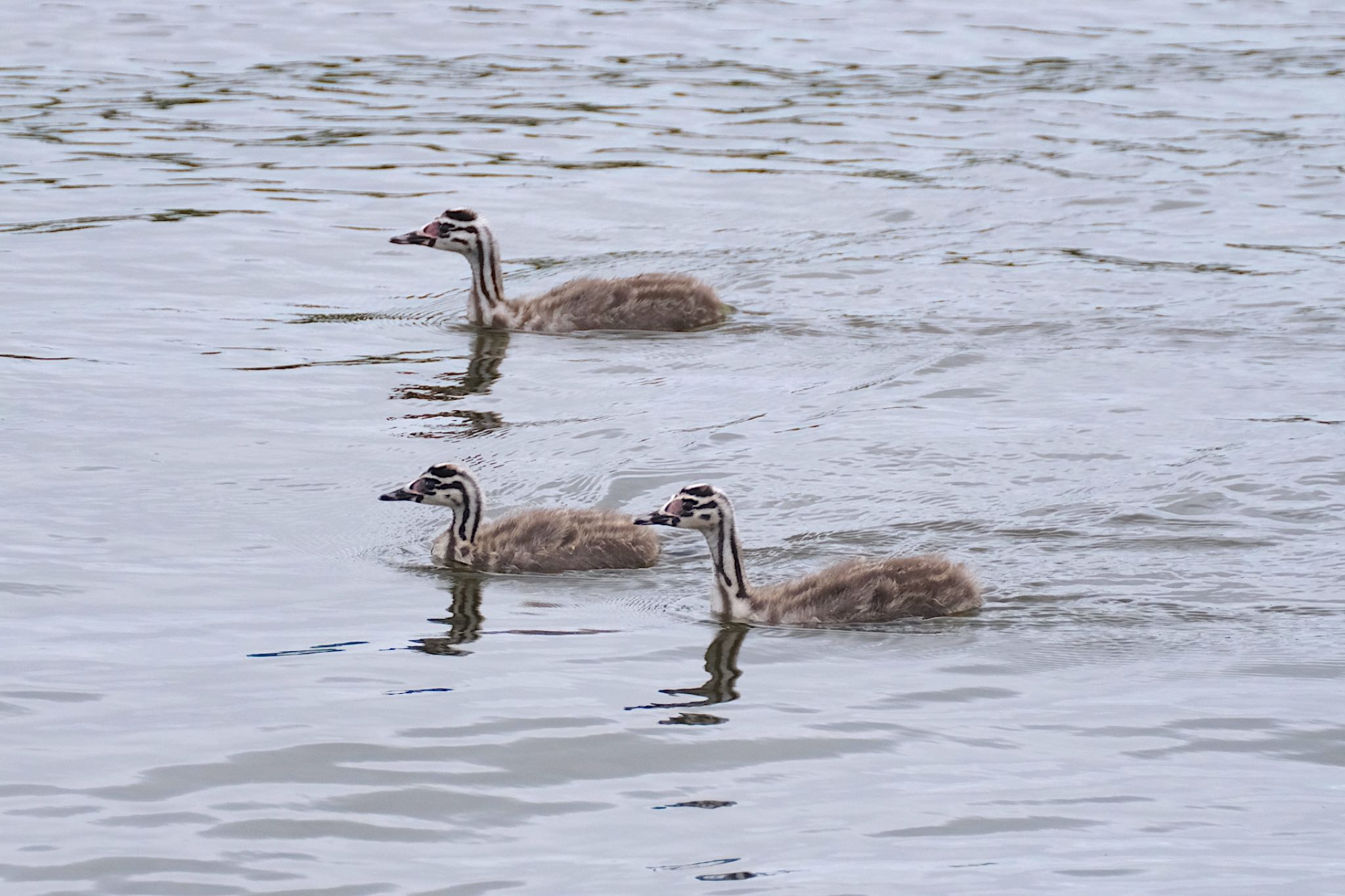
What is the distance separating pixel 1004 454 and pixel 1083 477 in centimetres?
66

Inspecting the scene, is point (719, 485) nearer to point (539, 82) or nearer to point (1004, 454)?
point (1004, 454)

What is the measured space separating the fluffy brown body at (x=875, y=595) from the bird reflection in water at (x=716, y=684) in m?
0.26

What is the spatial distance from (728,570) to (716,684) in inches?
51.6

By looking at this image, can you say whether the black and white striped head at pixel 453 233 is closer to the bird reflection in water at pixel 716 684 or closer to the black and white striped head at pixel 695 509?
the black and white striped head at pixel 695 509

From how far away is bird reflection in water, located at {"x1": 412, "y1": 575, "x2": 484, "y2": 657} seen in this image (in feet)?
33.5

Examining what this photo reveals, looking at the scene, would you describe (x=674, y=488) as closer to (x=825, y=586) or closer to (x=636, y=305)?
(x=825, y=586)

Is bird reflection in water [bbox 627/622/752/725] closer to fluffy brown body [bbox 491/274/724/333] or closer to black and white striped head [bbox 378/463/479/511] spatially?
black and white striped head [bbox 378/463/479/511]

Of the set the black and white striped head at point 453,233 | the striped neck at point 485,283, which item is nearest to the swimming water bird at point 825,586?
the striped neck at point 485,283

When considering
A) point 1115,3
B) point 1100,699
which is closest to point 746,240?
point 1100,699

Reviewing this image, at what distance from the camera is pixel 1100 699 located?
9.52 m

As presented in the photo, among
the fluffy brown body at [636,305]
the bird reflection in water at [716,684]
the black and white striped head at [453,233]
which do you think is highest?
the black and white striped head at [453,233]

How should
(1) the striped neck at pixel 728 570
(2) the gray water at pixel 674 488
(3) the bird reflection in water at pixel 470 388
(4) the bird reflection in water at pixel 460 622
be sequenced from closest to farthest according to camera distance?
(2) the gray water at pixel 674 488, (4) the bird reflection in water at pixel 460 622, (1) the striped neck at pixel 728 570, (3) the bird reflection in water at pixel 470 388

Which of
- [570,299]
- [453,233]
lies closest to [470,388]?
[570,299]

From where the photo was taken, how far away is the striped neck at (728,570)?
36.1ft
